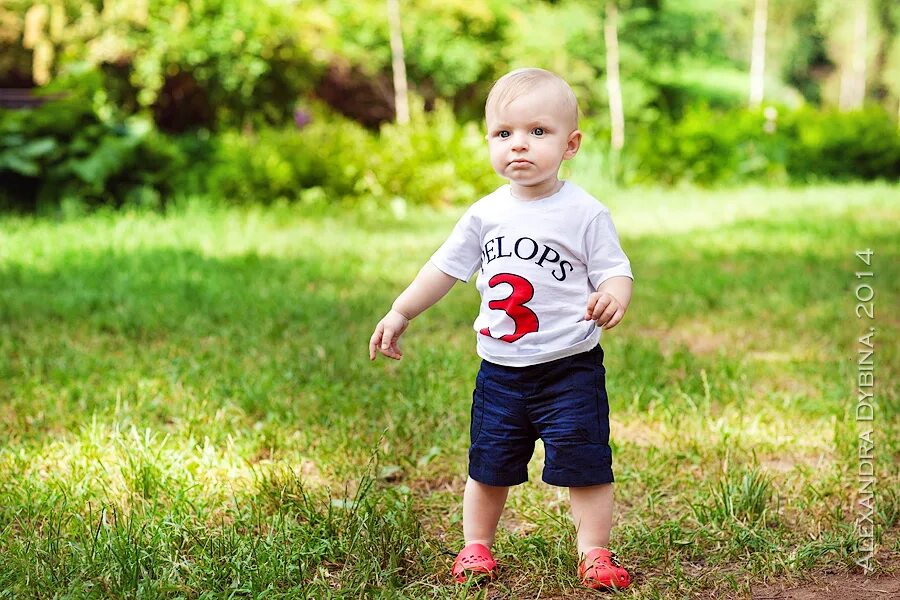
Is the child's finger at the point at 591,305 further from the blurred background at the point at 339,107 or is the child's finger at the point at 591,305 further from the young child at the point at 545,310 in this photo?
the blurred background at the point at 339,107

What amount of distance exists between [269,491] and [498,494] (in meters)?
0.63

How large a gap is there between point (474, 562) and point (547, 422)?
38cm

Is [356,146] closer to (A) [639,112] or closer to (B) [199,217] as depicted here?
(B) [199,217]

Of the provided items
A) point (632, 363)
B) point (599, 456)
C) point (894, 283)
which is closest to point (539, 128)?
point (599, 456)

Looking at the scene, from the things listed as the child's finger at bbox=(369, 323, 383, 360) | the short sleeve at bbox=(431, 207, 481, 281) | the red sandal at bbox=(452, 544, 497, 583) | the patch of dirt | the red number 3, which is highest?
the short sleeve at bbox=(431, 207, 481, 281)

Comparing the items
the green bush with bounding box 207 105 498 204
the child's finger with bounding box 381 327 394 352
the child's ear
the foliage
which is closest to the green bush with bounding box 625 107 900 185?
the green bush with bounding box 207 105 498 204

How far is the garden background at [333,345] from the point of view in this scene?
2281mm

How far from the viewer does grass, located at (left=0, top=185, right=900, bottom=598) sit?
2213mm

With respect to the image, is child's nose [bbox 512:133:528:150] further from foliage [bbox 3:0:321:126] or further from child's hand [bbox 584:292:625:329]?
foliage [bbox 3:0:321:126]

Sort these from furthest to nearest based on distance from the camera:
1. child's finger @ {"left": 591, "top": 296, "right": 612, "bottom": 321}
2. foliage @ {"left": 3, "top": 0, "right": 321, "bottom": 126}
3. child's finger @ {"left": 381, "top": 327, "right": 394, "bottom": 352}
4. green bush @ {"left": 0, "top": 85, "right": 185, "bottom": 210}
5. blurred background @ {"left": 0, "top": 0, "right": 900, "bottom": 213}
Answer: foliage @ {"left": 3, "top": 0, "right": 321, "bottom": 126} → blurred background @ {"left": 0, "top": 0, "right": 900, "bottom": 213} → green bush @ {"left": 0, "top": 85, "right": 185, "bottom": 210} → child's finger @ {"left": 381, "top": 327, "right": 394, "bottom": 352} → child's finger @ {"left": 591, "top": 296, "right": 612, "bottom": 321}

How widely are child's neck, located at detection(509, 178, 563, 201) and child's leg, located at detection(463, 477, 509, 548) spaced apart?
0.70m

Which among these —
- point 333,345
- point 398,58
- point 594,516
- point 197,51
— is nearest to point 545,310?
point 594,516

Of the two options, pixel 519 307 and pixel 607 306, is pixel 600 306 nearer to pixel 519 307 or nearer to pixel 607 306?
pixel 607 306

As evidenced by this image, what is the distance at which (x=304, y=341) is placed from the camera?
167 inches
